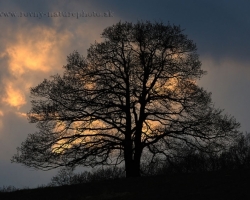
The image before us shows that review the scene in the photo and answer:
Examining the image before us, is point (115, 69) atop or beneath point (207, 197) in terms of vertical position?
atop

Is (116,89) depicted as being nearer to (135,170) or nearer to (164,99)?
(164,99)

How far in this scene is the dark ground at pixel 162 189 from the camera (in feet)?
49.8

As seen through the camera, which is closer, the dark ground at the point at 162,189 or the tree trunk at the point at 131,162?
the dark ground at the point at 162,189

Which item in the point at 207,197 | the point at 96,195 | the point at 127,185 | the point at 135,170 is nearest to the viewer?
the point at 207,197

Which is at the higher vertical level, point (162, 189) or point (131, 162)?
point (131, 162)

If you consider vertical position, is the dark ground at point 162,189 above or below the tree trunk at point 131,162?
below

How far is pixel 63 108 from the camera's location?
84.9 feet

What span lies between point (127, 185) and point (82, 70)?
9516 mm

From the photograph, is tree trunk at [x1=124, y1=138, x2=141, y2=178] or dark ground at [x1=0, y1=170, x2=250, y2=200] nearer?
dark ground at [x1=0, y1=170, x2=250, y2=200]

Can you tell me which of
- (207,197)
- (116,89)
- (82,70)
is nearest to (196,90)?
(116,89)

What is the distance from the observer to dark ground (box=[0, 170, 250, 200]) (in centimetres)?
1518

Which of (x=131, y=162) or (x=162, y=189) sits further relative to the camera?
(x=131, y=162)

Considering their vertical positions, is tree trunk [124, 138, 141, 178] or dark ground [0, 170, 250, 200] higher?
tree trunk [124, 138, 141, 178]

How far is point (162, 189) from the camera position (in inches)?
682
